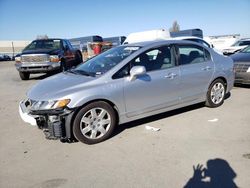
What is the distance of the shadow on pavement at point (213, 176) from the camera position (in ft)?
10.7

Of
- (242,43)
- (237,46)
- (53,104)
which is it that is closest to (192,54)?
(53,104)

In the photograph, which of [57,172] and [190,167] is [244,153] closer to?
[190,167]

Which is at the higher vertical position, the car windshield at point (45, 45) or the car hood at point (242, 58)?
the car windshield at point (45, 45)

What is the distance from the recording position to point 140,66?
16.1 feet

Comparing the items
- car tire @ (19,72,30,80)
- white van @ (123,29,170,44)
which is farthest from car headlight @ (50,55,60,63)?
white van @ (123,29,170,44)

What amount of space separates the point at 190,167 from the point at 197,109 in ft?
9.41

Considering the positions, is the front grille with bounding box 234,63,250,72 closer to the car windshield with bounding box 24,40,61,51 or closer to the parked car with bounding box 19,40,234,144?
the parked car with bounding box 19,40,234,144

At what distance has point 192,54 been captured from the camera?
605 cm

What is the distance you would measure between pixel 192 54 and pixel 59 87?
9.69 feet

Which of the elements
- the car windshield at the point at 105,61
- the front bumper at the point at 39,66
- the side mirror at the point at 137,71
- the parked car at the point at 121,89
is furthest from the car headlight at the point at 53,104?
the front bumper at the point at 39,66

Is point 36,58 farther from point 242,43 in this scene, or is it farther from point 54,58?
point 242,43

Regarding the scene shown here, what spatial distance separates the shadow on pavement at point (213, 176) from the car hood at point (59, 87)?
218 centimetres

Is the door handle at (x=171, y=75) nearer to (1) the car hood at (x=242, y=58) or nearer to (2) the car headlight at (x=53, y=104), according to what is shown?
(2) the car headlight at (x=53, y=104)

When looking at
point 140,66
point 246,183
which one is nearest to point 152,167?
point 246,183
